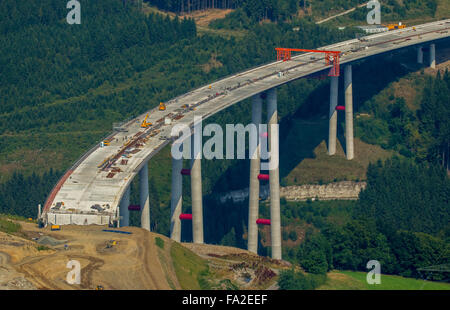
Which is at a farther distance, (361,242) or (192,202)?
(192,202)

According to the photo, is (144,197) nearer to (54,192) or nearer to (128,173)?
(128,173)

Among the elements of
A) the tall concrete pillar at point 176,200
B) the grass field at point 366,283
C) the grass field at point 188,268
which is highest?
the tall concrete pillar at point 176,200

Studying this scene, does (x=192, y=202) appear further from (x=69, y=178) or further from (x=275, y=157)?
(x=69, y=178)

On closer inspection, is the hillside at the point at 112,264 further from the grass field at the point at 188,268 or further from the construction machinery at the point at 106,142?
the construction machinery at the point at 106,142

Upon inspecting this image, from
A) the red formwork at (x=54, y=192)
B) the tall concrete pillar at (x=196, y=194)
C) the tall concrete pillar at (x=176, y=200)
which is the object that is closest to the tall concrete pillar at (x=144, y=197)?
the tall concrete pillar at (x=176, y=200)
